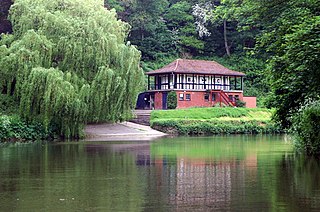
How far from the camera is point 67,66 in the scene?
37656 mm

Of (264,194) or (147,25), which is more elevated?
(147,25)

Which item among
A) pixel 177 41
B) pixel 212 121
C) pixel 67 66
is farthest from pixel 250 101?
pixel 67 66

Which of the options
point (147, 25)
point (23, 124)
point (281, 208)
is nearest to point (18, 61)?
point (23, 124)

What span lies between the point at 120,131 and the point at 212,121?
1116 centimetres

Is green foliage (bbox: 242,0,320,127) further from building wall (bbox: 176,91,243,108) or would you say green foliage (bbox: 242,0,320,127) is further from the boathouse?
the boathouse

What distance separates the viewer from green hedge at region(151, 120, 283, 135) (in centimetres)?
5166

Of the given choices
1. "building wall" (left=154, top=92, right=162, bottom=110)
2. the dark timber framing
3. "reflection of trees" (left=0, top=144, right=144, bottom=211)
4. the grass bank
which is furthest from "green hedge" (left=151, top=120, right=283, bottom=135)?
"reflection of trees" (left=0, top=144, right=144, bottom=211)

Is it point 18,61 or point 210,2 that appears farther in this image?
point 210,2

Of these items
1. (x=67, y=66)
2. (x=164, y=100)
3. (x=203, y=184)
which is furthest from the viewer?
(x=164, y=100)

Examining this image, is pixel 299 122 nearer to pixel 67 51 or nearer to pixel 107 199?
pixel 107 199

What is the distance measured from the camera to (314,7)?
21016 mm

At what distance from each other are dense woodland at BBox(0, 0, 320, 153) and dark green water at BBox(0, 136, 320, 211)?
4254mm

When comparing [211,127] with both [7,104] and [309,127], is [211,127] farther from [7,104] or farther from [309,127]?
[309,127]

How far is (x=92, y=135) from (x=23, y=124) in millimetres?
7058
